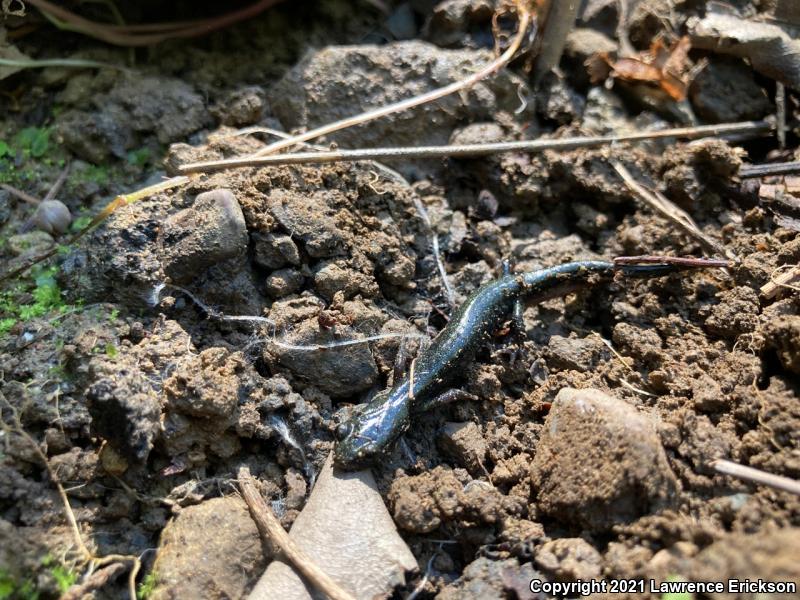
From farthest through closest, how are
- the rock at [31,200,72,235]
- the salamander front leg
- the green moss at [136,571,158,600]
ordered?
the rock at [31,200,72,235]
the salamander front leg
the green moss at [136,571,158,600]

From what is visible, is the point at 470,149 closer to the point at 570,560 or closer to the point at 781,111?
the point at 781,111

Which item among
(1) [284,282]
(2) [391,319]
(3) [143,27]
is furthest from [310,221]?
(3) [143,27]

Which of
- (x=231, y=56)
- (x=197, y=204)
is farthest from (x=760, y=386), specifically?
(x=231, y=56)

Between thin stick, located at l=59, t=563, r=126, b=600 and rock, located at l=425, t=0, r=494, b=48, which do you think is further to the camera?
rock, located at l=425, t=0, r=494, b=48

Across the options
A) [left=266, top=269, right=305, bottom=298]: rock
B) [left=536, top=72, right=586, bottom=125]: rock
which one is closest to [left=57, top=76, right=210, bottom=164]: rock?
[left=266, top=269, right=305, bottom=298]: rock

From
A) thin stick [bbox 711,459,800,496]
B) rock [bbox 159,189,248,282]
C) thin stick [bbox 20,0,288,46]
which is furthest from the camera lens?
thin stick [bbox 20,0,288,46]

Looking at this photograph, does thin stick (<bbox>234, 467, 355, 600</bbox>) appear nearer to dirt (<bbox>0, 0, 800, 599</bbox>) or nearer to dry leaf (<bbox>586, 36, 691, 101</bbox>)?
dirt (<bbox>0, 0, 800, 599</bbox>)

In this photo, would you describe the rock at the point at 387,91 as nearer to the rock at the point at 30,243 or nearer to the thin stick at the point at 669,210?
the thin stick at the point at 669,210
